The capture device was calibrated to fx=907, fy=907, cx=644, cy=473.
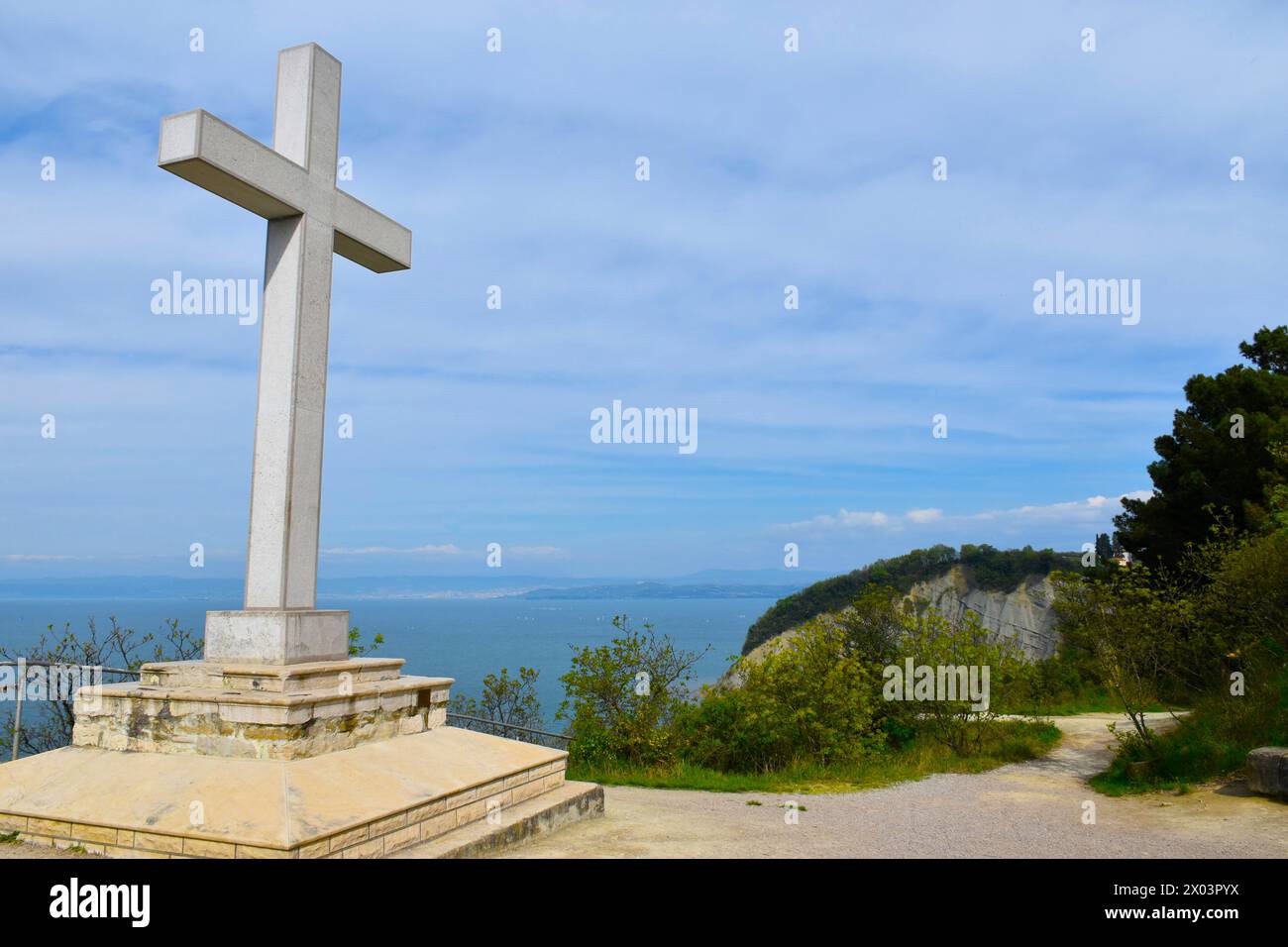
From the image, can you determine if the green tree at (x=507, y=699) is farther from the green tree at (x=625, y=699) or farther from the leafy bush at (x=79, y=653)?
the leafy bush at (x=79, y=653)

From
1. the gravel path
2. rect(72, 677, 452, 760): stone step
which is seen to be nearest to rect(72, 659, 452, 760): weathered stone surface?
rect(72, 677, 452, 760): stone step

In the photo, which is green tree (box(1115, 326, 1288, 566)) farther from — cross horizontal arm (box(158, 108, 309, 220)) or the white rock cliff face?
the white rock cliff face

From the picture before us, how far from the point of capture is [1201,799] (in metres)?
9.16

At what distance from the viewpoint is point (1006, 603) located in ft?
143

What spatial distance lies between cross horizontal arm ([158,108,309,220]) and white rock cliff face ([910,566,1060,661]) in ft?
127

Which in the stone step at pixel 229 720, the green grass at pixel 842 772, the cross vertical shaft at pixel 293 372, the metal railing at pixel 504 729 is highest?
the cross vertical shaft at pixel 293 372

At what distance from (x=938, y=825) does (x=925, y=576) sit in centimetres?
3853

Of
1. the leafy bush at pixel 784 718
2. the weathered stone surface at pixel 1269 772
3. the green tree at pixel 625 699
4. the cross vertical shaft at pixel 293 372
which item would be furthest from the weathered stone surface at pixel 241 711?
the weathered stone surface at pixel 1269 772

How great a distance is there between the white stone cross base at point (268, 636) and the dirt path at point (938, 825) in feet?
6.67

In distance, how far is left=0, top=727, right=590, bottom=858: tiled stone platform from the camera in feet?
16.7

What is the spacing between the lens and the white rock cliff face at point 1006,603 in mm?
41875

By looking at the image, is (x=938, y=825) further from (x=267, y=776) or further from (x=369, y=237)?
(x=369, y=237)

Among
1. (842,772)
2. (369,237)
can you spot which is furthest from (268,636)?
(842,772)

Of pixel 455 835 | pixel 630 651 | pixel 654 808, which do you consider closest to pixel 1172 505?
pixel 630 651
